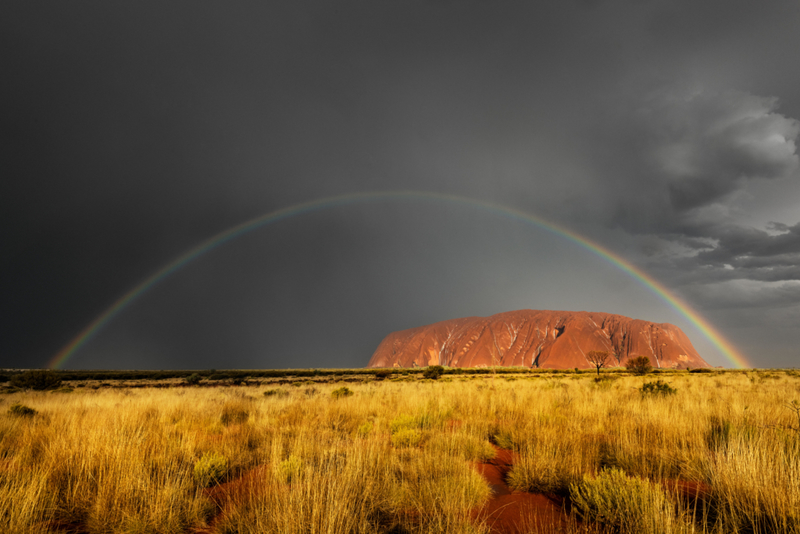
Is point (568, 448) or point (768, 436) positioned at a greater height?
point (768, 436)

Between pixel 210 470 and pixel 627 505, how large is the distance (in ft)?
17.2

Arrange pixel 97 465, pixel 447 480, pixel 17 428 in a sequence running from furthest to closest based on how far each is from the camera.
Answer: pixel 17 428 < pixel 97 465 < pixel 447 480

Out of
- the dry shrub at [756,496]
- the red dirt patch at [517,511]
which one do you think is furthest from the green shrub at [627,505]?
the dry shrub at [756,496]

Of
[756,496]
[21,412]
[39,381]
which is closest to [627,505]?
[756,496]

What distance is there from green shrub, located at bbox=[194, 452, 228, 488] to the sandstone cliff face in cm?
12591

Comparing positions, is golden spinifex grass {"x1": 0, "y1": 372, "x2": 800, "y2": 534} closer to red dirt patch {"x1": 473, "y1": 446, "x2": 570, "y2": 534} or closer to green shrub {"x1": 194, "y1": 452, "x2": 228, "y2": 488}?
green shrub {"x1": 194, "y1": 452, "x2": 228, "y2": 488}

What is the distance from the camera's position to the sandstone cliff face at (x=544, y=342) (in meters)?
123

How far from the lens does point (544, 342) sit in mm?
131500

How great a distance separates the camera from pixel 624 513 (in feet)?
10.9

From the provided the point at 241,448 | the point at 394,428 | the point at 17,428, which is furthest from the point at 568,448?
the point at 17,428

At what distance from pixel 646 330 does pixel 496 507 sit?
162913mm

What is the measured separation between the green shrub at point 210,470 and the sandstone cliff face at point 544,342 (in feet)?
413

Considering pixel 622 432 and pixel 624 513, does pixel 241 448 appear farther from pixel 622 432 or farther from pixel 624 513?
pixel 622 432

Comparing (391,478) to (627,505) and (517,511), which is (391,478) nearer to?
(517,511)
